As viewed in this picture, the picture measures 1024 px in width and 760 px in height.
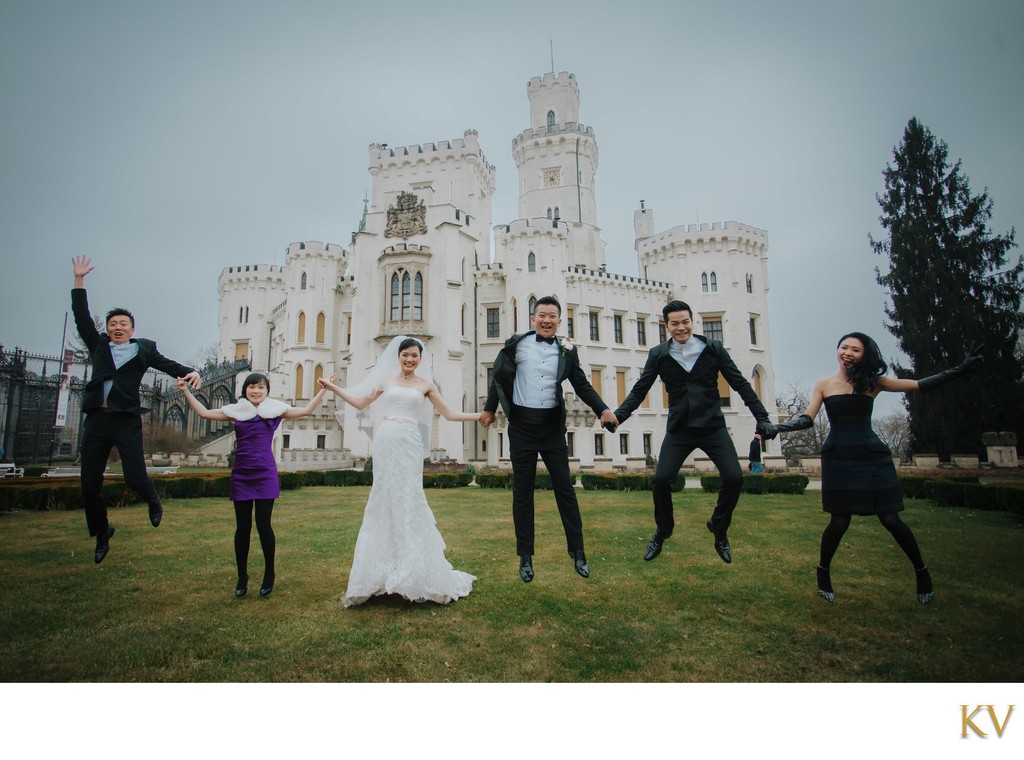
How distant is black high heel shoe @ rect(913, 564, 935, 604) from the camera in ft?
15.4

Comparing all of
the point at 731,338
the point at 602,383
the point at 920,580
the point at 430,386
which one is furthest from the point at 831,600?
the point at 731,338

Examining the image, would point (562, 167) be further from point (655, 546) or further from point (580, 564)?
point (580, 564)

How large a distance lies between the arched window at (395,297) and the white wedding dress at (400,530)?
2547 centimetres

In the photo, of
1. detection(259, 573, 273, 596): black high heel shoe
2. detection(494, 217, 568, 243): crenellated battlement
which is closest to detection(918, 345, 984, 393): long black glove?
detection(259, 573, 273, 596): black high heel shoe

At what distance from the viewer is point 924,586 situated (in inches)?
185

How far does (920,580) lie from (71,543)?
10.2 meters

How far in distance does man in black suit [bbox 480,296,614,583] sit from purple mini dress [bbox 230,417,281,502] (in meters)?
2.28

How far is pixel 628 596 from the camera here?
5215mm

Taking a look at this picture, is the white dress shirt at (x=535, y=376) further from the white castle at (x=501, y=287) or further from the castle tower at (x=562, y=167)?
the castle tower at (x=562, y=167)

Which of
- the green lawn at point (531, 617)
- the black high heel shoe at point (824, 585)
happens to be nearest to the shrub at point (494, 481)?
the green lawn at point (531, 617)

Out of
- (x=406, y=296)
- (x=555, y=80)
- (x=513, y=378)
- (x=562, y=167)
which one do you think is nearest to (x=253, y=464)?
(x=513, y=378)

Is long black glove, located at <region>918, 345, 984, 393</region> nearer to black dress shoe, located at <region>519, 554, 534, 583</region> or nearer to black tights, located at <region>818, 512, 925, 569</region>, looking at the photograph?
black tights, located at <region>818, 512, 925, 569</region>

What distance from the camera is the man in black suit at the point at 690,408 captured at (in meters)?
5.34

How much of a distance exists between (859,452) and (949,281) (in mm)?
4793
